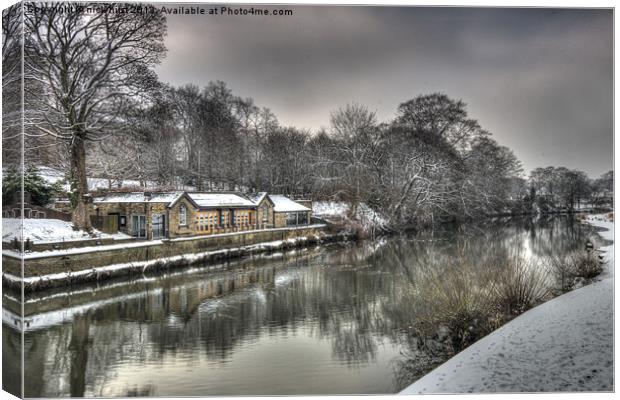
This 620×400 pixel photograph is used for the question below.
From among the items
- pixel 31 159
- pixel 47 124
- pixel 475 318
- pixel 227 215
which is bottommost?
pixel 475 318

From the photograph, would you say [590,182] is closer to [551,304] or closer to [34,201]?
[551,304]

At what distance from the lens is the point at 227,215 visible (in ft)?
36.0

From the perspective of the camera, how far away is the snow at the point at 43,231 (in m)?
3.47

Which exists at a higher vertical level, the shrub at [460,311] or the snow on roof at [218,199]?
the snow on roof at [218,199]

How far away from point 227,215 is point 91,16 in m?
7.52

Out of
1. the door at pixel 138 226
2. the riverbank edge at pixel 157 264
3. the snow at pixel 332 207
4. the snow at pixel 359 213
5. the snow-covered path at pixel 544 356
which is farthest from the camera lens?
the snow at pixel 332 207

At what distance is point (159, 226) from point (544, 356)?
760 cm

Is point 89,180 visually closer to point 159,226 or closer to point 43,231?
point 43,231

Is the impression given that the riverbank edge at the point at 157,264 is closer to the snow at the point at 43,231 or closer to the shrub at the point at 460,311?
the snow at the point at 43,231

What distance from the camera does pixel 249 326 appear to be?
16.0 ft

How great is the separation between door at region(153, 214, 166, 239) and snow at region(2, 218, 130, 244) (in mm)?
1530

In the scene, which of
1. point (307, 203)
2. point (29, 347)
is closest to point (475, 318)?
point (29, 347)

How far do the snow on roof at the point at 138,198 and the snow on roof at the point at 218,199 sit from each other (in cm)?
52

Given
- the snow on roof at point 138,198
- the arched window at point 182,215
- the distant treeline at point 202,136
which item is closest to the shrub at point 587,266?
the distant treeline at point 202,136
